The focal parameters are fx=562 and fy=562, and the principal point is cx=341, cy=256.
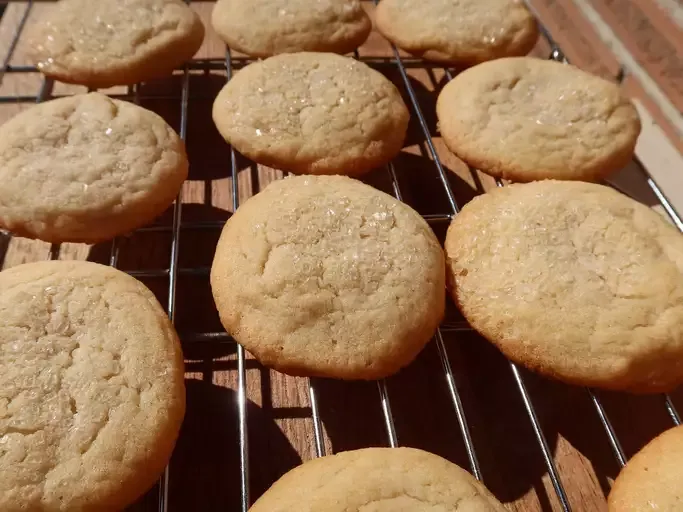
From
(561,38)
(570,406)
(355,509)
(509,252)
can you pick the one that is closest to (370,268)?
(509,252)

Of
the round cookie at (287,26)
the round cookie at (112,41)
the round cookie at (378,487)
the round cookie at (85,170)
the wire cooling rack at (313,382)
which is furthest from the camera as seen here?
the round cookie at (287,26)

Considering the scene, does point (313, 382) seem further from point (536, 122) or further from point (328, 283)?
point (536, 122)

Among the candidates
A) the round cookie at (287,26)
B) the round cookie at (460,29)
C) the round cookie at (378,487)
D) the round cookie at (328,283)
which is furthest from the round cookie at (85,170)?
the round cookie at (460,29)

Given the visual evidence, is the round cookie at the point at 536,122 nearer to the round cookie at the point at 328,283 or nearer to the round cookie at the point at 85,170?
the round cookie at the point at 328,283

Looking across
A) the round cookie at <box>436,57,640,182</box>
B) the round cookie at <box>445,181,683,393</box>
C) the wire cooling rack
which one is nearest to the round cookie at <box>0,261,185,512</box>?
the wire cooling rack

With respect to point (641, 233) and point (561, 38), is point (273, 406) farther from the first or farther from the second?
point (561, 38)
